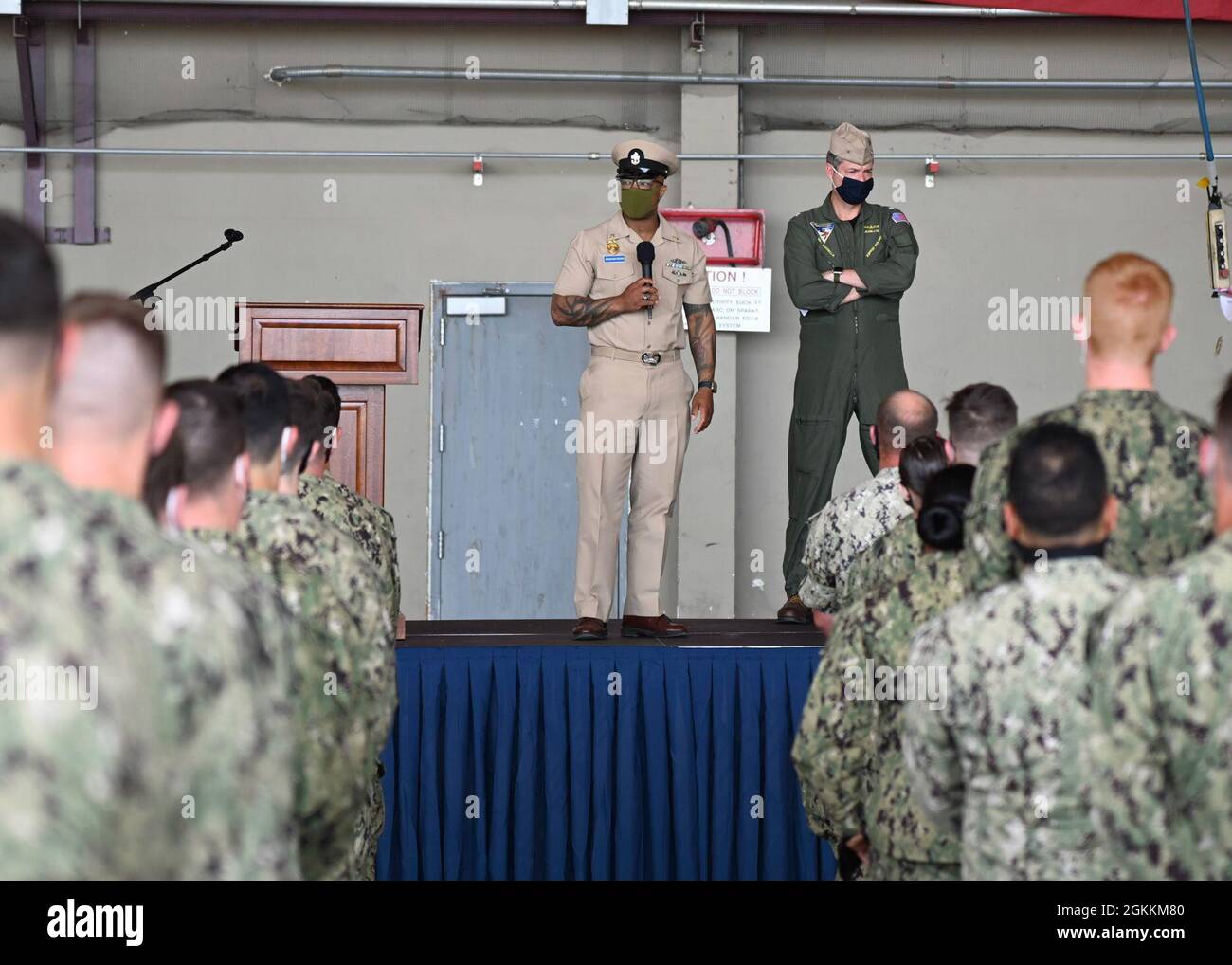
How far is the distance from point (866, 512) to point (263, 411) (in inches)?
73.2

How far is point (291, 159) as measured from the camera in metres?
7.20

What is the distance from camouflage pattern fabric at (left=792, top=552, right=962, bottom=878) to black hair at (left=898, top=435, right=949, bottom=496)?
38 centimetres

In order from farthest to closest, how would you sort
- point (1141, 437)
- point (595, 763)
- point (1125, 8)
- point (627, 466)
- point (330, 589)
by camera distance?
point (1125, 8), point (627, 466), point (595, 763), point (1141, 437), point (330, 589)

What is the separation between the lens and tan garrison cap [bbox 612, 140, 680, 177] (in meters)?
4.70

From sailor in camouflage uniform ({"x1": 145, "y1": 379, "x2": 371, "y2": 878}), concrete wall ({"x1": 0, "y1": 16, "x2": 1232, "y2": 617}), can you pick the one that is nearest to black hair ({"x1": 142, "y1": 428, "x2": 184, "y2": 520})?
sailor in camouflage uniform ({"x1": 145, "y1": 379, "x2": 371, "y2": 878})

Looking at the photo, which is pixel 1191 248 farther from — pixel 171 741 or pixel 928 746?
pixel 171 741

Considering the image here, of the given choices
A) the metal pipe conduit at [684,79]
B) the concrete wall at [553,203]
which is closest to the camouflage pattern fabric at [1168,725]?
Answer: the concrete wall at [553,203]

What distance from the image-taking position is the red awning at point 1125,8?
21.9ft

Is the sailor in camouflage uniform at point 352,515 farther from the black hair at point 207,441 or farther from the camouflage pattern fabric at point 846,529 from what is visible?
the camouflage pattern fabric at point 846,529

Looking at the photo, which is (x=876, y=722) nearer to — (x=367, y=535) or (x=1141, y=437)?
(x=1141, y=437)

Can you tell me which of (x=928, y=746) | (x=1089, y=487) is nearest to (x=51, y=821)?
(x=928, y=746)

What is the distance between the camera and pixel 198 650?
1305mm

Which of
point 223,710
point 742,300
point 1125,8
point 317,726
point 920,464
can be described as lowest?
point 317,726

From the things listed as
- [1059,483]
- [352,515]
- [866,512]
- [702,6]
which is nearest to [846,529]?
[866,512]
